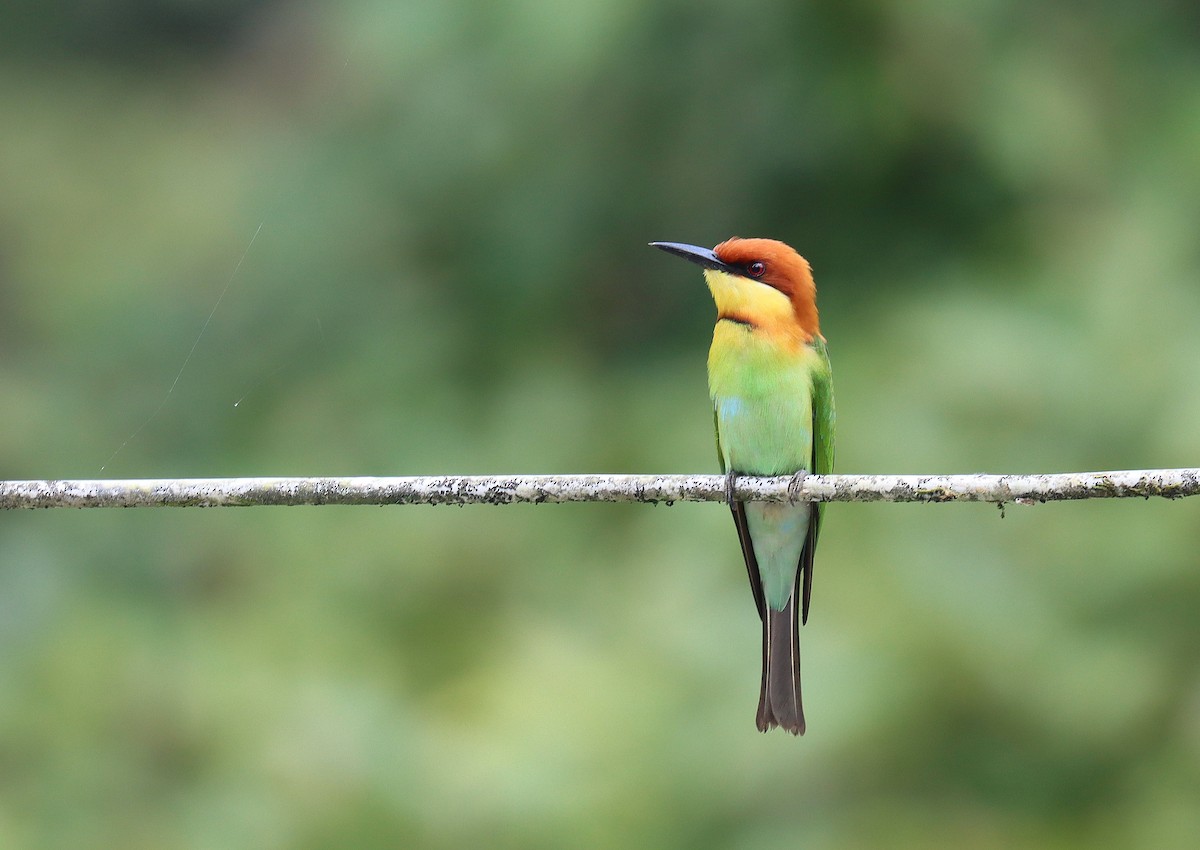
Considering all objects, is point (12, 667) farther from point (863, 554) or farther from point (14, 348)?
point (863, 554)

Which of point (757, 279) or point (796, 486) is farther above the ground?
point (757, 279)

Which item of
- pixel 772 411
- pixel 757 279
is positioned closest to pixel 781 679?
pixel 772 411

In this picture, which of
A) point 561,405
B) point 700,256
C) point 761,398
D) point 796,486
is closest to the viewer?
point 796,486

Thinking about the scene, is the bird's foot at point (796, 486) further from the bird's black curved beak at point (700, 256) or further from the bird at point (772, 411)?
the bird's black curved beak at point (700, 256)

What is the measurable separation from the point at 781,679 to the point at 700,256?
0.95 m

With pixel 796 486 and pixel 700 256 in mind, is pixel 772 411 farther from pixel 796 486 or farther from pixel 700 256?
pixel 796 486

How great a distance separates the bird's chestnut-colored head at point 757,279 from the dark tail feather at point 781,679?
66 cm

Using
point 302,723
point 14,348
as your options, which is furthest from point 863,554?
point 14,348

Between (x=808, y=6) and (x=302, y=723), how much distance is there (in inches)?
131

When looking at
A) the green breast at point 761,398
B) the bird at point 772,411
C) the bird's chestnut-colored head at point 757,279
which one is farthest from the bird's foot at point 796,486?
the bird's chestnut-colored head at point 757,279

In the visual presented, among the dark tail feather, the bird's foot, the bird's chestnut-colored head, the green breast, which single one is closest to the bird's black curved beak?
the bird's chestnut-colored head

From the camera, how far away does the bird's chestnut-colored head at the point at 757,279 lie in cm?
277

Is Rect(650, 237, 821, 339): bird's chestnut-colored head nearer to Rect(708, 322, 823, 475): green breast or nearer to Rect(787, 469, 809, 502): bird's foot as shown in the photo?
Rect(708, 322, 823, 475): green breast

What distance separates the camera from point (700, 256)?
9.04 ft
